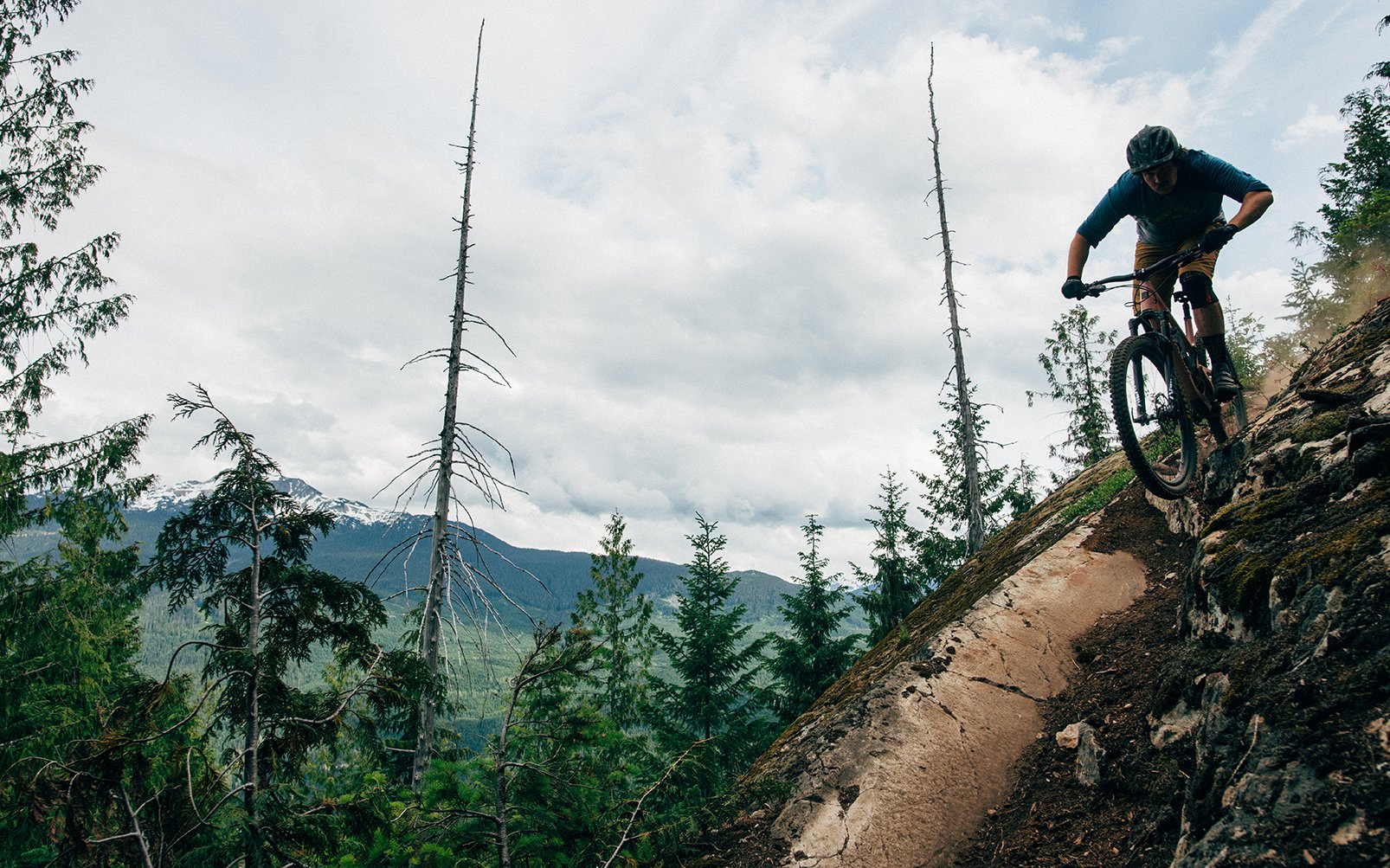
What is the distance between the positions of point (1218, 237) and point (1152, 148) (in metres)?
0.92

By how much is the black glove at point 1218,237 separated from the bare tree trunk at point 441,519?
11.2 m

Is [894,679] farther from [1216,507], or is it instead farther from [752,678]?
[752,678]

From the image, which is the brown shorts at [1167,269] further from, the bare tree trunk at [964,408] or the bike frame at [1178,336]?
the bare tree trunk at [964,408]

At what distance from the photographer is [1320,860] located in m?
2.11

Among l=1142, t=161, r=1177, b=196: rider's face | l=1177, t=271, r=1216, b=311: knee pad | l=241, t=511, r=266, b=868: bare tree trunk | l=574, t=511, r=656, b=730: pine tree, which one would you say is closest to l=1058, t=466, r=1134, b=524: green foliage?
l=1177, t=271, r=1216, b=311: knee pad

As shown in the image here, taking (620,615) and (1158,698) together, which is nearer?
(1158,698)

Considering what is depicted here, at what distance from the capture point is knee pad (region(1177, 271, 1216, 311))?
234 inches

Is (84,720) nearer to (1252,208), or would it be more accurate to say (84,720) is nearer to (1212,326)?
(1212,326)

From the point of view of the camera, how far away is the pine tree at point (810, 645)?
897 inches

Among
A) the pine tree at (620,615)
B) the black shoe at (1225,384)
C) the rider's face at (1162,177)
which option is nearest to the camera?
the rider's face at (1162,177)

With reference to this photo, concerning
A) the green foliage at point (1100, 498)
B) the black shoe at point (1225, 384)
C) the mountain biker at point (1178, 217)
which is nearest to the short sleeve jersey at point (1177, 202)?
the mountain biker at point (1178, 217)

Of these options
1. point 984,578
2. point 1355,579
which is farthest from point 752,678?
point 1355,579

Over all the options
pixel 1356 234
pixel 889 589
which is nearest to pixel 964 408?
pixel 889 589

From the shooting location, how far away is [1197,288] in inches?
236
